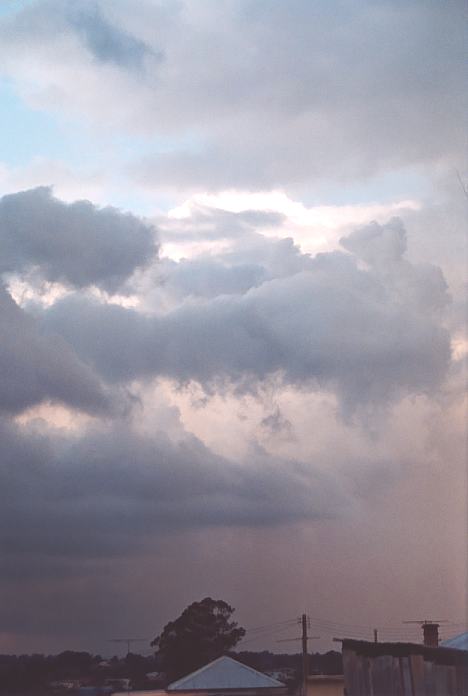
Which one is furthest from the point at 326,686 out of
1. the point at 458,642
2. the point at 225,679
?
the point at 458,642

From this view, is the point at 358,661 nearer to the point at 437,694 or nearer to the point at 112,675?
the point at 437,694

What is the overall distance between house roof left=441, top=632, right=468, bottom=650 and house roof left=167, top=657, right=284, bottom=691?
713 inches

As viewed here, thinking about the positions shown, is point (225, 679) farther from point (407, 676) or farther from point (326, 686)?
point (407, 676)

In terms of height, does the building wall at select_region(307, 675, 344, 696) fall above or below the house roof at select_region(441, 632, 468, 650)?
below

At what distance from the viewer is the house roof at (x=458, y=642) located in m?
36.0

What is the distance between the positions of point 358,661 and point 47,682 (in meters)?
42.1

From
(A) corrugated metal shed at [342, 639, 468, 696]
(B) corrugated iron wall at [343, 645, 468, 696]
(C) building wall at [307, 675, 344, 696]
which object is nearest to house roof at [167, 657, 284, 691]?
(C) building wall at [307, 675, 344, 696]

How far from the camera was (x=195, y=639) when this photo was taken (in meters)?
92.7

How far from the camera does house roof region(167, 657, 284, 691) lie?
54375 mm

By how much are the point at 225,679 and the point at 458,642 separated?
67.8ft

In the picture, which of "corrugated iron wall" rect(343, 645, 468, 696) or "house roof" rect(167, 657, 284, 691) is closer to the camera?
"corrugated iron wall" rect(343, 645, 468, 696)

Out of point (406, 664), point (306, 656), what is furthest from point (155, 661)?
point (406, 664)

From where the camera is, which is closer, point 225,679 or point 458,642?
point 458,642

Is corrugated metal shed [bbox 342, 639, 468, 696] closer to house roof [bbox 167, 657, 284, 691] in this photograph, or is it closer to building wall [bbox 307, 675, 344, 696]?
building wall [bbox 307, 675, 344, 696]
